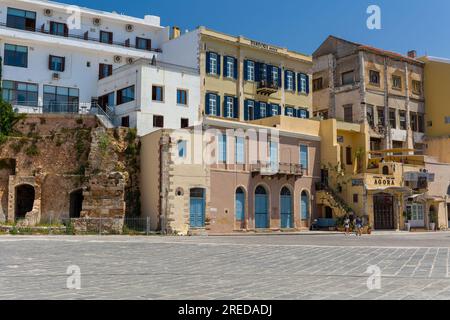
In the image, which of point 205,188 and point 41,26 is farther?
point 41,26

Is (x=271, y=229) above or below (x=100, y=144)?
below

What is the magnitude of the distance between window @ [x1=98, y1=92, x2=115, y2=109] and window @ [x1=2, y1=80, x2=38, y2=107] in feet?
16.5

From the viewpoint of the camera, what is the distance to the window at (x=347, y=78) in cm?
5250

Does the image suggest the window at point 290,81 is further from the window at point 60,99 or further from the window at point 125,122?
the window at point 60,99

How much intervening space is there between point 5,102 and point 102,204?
11.7 metres

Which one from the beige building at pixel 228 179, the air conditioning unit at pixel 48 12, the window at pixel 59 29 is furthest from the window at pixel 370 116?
the air conditioning unit at pixel 48 12

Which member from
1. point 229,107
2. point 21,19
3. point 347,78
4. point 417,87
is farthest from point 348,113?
point 21,19

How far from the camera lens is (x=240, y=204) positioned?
3766 cm

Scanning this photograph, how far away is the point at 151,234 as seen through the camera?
32500mm

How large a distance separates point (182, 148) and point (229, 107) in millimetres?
9420

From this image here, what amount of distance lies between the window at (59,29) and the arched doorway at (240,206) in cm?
2036

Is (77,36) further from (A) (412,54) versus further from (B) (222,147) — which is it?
(A) (412,54)
